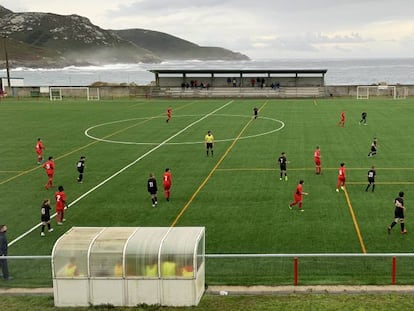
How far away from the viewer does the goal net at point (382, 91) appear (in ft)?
265

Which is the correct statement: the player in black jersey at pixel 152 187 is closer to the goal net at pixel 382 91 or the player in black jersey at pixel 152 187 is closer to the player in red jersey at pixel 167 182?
the player in red jersey at pixel 167 182

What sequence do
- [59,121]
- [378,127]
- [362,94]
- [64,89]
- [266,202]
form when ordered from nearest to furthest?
[266,202], [378,127], [59,121], [362,94], [64,89]

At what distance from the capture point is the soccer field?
16.2 metres

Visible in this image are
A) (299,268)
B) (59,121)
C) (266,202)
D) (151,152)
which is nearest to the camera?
(299,268)

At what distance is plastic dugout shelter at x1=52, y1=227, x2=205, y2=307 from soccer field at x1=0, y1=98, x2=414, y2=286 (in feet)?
5.62

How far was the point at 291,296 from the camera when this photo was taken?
14.5 m

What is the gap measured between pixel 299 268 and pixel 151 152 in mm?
23144

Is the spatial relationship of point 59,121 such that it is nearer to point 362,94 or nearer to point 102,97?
point 102,97

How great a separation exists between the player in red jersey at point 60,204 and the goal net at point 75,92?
65.0 m

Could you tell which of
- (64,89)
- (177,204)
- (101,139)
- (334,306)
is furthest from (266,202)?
(64,89)

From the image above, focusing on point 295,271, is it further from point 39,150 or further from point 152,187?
point 39,150

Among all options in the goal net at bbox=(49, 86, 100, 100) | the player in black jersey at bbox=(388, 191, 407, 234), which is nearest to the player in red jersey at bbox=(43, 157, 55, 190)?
the player in black jersey at bbox=(388, 191, 407, 234)

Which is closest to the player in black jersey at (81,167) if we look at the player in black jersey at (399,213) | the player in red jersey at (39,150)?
the player in red jersey at (39,150)

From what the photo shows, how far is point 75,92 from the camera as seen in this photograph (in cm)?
8844
